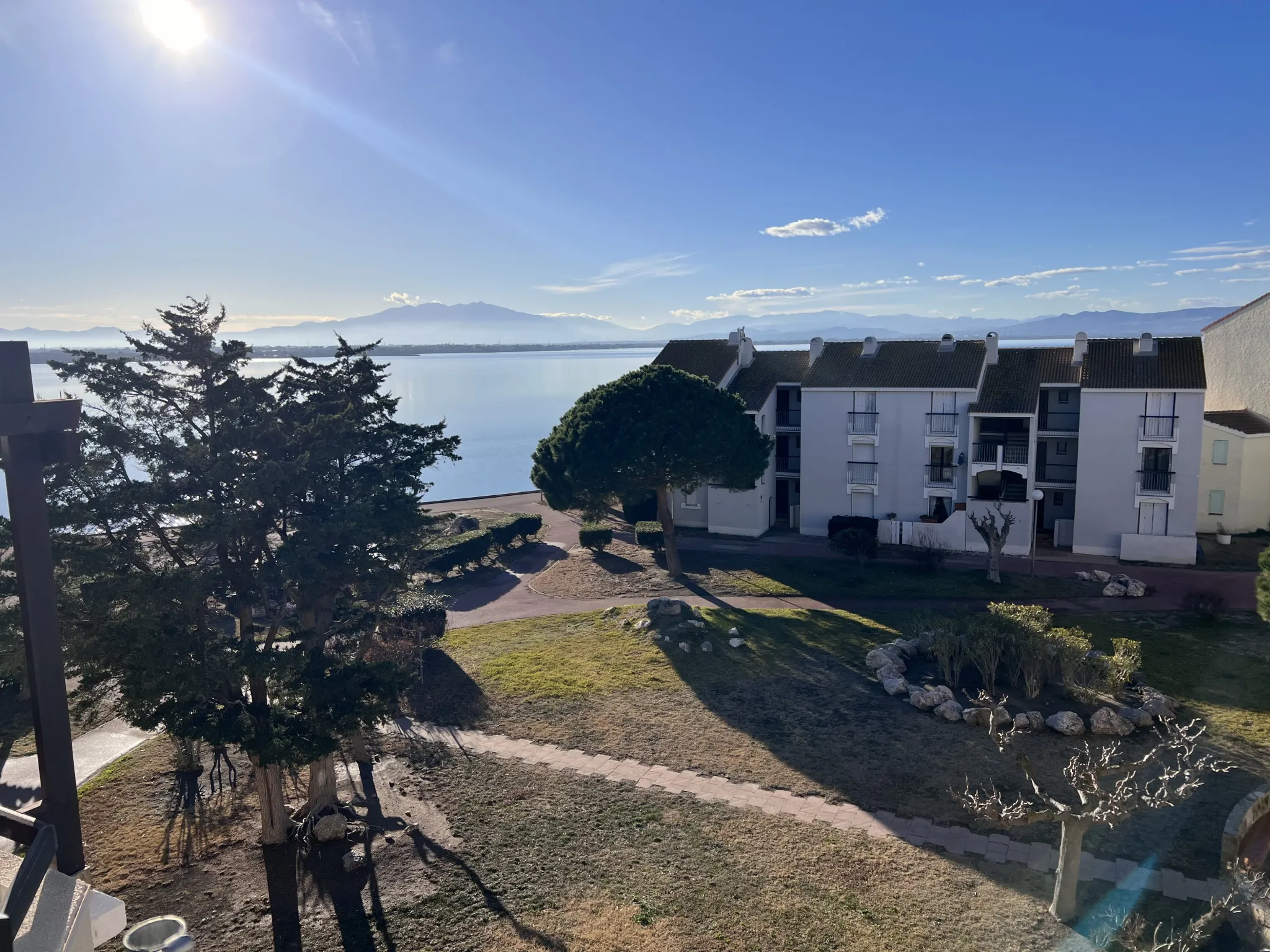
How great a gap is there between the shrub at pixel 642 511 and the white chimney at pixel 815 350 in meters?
10.2

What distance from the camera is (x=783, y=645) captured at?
24312 mm

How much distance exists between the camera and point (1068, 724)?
58.6ft

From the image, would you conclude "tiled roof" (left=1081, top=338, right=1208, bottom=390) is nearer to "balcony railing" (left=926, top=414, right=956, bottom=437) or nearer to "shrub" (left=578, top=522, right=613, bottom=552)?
"balcony railing" (left=926, top=414, right=956, bottom=437)

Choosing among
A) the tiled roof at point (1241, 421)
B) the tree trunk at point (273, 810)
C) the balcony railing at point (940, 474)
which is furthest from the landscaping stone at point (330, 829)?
the tiled roof at point (1241, 421)

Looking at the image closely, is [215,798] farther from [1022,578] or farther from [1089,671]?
[1022,578]

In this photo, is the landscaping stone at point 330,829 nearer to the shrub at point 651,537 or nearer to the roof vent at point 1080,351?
the shrub at point 651,537

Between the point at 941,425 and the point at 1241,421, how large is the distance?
1512 centimetres

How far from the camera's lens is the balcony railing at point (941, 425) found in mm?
35938

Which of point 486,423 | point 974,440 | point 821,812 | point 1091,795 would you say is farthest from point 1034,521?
point 486,423

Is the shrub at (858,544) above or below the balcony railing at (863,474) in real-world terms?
below

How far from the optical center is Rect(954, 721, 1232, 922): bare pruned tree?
1121 centimetres

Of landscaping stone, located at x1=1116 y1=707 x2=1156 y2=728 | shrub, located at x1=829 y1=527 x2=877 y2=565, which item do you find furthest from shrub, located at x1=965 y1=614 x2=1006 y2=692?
shrub, located at x1=829 y1=527 x2=877 y2=565

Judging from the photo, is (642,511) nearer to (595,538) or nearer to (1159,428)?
(595,538)

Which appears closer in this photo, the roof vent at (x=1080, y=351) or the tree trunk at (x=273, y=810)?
the tree trunk at (x=273, y=810)
